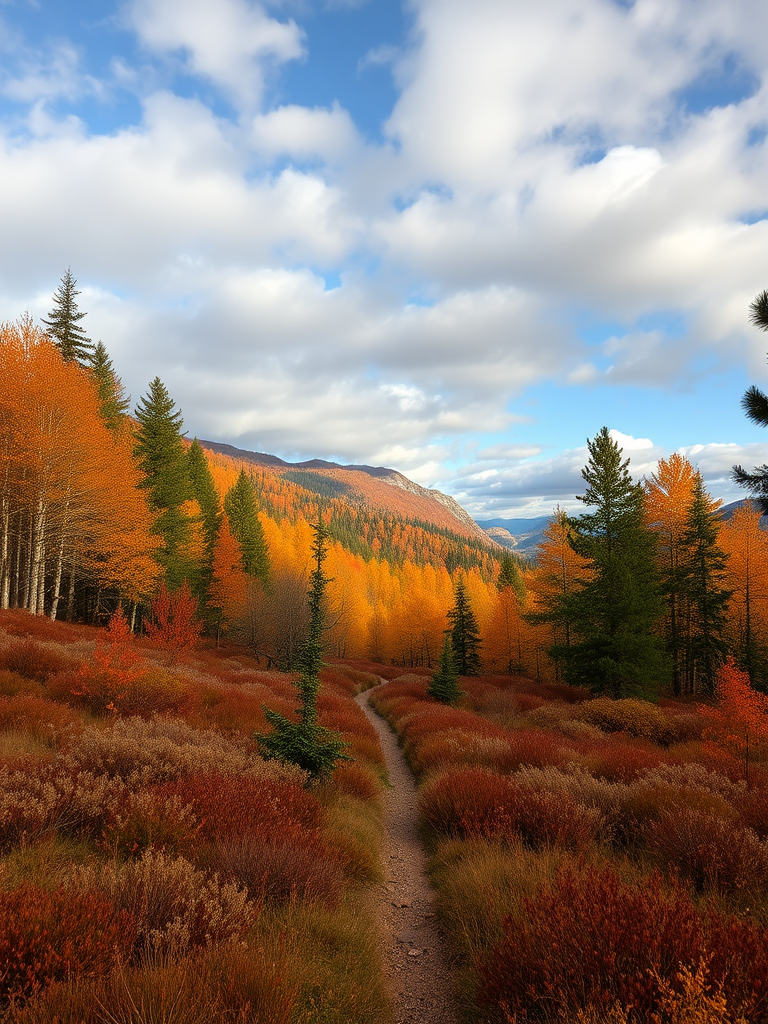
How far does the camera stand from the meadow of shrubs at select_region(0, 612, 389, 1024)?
2467 mm

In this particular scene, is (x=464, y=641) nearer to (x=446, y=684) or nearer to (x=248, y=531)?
(x=446, y=684)

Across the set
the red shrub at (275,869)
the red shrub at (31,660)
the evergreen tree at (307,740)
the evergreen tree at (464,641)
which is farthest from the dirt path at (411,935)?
the evergreen tree at (464,641)

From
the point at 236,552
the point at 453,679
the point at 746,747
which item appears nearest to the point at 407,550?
the point at 236,552

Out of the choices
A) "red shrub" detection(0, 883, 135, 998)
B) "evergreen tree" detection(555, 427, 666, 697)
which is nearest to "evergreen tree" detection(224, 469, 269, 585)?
"evergreen tree" detection(555, 427, 666, 697)

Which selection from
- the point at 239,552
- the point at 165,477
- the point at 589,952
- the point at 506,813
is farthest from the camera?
the point at 239,552

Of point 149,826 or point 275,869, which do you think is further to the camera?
point 149,826

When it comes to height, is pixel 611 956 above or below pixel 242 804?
above

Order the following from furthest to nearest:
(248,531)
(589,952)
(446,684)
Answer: (248,531), (446,684), (589,952)

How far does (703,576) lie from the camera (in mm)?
23219

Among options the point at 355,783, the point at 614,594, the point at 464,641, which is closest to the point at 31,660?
the point at 355,783

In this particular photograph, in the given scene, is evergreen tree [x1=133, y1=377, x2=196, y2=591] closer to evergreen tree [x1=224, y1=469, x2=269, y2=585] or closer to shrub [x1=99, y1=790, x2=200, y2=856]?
evergreen tree [x1=224, y1=469, x2=269, y2=585]

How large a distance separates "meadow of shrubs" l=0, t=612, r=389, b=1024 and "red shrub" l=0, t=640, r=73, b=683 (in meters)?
1.62

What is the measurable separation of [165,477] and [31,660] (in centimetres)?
1789

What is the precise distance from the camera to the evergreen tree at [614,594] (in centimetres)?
1734
